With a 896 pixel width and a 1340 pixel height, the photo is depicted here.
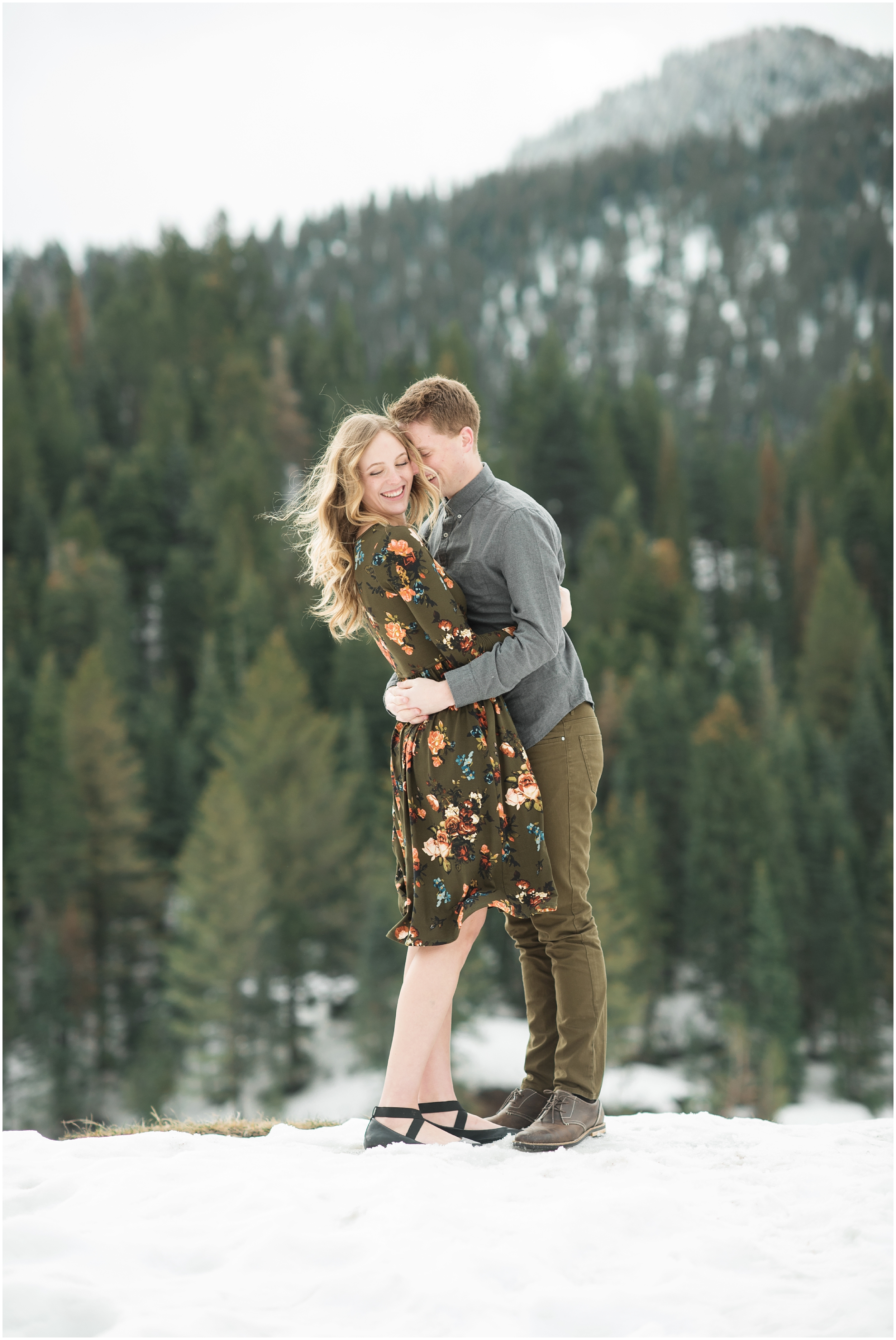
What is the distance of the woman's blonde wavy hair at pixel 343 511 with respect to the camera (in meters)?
3.08

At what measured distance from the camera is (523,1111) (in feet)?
11.1

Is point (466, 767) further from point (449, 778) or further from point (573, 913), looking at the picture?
point (573, 913)

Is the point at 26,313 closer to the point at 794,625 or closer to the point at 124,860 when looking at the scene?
the point at 124,860

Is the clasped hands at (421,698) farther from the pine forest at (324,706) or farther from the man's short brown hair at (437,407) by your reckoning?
the pine forest at (324,706)

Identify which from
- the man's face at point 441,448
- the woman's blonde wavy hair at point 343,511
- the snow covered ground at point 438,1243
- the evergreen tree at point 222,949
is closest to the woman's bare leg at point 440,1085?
the snow covered ground at point 438,1243

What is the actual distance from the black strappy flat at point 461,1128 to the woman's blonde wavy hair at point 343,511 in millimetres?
1493

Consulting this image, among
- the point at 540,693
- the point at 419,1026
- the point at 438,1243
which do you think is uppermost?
the point at 540,693

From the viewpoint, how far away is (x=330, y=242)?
95688 millimetres

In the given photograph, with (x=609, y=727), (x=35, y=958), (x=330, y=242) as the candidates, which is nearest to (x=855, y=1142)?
(x=35, y=958)

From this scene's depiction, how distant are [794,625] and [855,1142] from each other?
48.8 metres

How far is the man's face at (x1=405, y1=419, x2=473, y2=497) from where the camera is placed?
316 centimetres

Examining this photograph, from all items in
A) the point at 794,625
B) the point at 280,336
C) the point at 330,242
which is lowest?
the point at 794,625

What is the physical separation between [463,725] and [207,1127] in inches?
76.5

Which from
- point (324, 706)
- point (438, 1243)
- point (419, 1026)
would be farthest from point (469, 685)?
point (324, 706)
